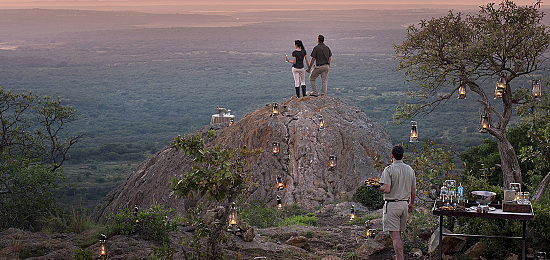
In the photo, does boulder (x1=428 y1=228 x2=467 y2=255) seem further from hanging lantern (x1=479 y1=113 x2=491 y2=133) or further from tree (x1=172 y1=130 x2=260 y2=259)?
hanging lantern (x1=479 y1=113 x2=491 y2=133)

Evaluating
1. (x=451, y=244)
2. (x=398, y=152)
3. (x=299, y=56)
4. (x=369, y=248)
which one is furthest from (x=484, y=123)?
(x=299, y=56)

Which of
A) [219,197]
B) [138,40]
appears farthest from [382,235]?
[138,40]

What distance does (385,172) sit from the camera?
8.48 m

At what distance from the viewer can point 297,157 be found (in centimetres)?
1873

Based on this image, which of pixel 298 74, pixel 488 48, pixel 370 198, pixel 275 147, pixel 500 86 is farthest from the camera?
pixel 298 74

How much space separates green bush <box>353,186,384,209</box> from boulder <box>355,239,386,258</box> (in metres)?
5.45

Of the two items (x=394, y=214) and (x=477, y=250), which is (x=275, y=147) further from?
(x=394, y=214)

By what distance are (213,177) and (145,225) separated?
2.95 meters

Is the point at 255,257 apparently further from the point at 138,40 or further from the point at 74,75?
the point at 138,40

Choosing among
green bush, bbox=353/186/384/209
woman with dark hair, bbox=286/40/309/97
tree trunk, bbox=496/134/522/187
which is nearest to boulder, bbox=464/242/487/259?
tree trunk, bbox=496/134/522/187

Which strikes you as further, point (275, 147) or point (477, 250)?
point (275, 147)

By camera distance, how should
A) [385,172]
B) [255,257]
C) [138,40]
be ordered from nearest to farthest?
[385,172] < [255,257] < [138,40]

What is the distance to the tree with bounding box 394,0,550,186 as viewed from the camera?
44.7 ft

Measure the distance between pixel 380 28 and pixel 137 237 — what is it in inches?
4705
